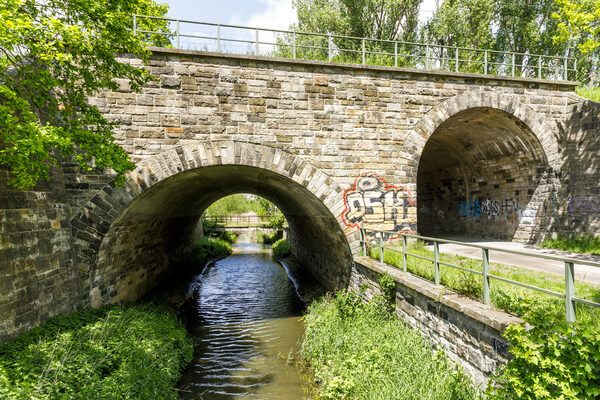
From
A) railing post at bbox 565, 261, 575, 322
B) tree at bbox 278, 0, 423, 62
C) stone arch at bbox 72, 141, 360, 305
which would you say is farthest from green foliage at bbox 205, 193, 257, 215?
railing post at bbox 565, 261, 575, 322

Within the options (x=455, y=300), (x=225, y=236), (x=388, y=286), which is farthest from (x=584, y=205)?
(x=225, y=236)

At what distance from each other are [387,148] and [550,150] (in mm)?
5851

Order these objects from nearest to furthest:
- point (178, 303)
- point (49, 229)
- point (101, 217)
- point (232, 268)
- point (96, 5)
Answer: point (96, 5) → point (49, 229) → point (101, 217) → point (178, 303) → point (232, 268)

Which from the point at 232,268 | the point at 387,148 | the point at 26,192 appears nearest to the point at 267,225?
the point at 232,268

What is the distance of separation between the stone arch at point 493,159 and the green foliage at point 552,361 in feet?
21.6

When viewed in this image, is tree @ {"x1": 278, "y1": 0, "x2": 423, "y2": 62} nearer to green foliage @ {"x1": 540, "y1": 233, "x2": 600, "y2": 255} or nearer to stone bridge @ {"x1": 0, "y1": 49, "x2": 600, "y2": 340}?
stone bridge @ {"x1": 0, "y1": 49, "x2": 600, "y2": 340}

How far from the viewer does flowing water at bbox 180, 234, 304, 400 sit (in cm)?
680

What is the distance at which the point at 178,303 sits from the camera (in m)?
12.0

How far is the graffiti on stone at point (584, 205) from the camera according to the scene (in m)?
10.4

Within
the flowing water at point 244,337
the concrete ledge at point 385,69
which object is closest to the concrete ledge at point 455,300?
the flowing water at point 244,337

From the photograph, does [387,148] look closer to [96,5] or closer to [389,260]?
[389,260]

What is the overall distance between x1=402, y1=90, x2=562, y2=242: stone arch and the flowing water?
250 inches

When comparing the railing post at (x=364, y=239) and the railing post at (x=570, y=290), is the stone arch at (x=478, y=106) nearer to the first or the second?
the railing post at (x=364, y=239)

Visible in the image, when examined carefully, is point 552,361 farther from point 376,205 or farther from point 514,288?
point 376,205
